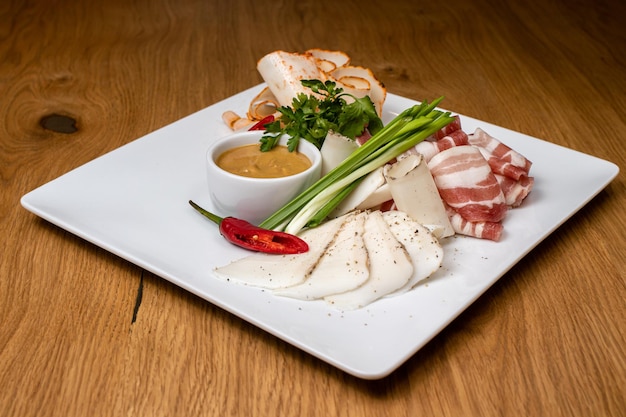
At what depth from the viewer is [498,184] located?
2.69 metres

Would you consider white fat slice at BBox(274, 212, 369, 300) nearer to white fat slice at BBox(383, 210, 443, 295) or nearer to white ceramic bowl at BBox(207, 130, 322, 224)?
white fat slice at BBox(383, 210, 443, 295)

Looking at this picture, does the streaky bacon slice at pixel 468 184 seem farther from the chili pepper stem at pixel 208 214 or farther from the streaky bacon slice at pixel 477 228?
the chili pepper stem at pixel 208 214

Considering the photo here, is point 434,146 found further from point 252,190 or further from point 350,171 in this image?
point 252,190

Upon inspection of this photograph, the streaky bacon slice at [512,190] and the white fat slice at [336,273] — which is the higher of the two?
the white fat slice at [336,273]

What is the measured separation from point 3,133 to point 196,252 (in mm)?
1534

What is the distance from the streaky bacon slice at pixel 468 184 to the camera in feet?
8.64

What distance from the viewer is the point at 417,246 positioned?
7.77 feet

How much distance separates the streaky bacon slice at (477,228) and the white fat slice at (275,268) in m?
0.43

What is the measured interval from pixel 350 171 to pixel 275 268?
1.83 ft

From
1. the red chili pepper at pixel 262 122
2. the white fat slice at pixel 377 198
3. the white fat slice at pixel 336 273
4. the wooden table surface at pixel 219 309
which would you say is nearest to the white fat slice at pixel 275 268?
the white fat slice at pixel 336 273

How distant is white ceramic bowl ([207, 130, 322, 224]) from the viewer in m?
2.71

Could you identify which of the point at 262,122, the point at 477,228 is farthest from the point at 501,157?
the point at 262,122

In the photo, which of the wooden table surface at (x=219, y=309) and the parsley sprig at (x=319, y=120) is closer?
the wooden table surface at (x=219, y=309)

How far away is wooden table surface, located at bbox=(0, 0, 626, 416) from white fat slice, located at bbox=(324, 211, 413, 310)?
0.19 m
